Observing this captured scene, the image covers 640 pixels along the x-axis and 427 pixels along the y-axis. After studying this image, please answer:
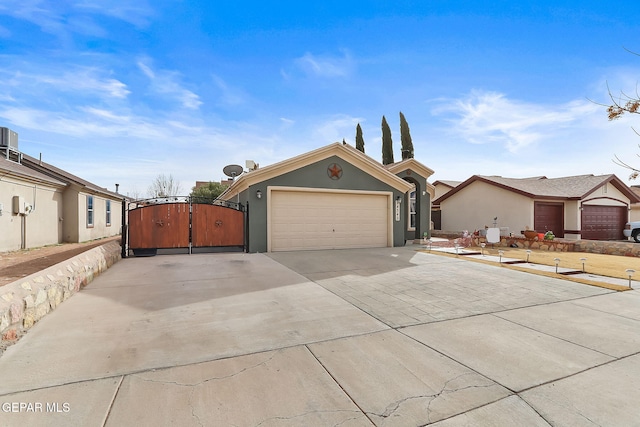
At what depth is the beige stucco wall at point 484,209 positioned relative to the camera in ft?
55.6

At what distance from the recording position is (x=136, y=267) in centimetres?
800

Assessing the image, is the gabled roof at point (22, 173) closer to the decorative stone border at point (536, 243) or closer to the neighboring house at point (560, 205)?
the decorative stone border at point (536, 243)

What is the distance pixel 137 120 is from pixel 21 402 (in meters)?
13.6

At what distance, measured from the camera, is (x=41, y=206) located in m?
12.3

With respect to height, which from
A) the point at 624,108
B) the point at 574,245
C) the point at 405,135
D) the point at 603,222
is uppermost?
the point at 405,135

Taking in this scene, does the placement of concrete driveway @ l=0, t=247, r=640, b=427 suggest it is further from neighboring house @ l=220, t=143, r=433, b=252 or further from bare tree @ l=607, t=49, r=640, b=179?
neighboring house @ l=220, t=143, r=433, b=252

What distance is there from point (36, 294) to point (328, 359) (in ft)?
13.1

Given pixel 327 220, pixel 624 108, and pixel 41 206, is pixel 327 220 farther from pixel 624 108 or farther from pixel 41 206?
pixel 41 206

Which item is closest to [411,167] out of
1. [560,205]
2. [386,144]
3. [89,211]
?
[560,205]

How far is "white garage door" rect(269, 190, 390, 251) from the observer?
11.5 m

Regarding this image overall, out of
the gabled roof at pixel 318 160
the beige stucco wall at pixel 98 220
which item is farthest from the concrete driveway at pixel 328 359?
the beige stucco wall at pixel 98 220

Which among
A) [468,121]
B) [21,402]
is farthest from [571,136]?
[21,402]

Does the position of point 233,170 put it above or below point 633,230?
above

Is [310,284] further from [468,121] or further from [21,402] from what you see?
[468,121]
